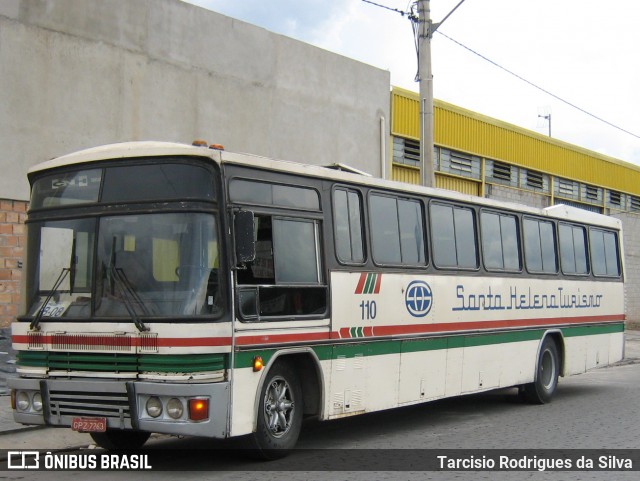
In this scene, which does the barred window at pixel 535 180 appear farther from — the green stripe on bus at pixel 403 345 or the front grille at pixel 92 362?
the front grille at pixel 92 362

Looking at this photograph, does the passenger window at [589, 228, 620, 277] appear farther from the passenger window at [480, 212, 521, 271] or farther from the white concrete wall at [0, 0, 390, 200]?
the white concrete wall at [0, 0, 390, 200]

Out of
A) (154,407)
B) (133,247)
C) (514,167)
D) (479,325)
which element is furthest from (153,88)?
(514,167)

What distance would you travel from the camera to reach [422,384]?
11.3 metres

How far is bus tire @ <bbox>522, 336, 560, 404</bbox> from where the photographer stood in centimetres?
1429

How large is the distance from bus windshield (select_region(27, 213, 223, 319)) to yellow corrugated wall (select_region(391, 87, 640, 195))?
1717cm

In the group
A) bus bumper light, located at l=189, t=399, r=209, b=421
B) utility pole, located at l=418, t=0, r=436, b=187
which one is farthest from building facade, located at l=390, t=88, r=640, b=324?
bus bumper light, located at l=189, t=399, r=209, b=421

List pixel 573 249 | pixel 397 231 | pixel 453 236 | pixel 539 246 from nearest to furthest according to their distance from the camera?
1. pixel 397 231
2. pixel 453 236
3. pixel 539 246
4. pixel 573 249

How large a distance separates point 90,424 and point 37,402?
739 millimetres

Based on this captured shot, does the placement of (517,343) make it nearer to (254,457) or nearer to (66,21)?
(254,457)

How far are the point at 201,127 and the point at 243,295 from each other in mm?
11264

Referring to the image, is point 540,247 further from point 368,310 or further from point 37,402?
point 37,402

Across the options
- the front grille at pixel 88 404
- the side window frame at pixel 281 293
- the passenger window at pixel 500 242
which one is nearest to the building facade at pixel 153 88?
the passenger window at pixel 500 242

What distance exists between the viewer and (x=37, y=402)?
8492 millimetres

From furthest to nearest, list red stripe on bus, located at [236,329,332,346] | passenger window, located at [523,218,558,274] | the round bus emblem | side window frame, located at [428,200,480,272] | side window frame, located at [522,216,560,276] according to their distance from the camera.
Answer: passenger window, located at [523,218,558,274] < side window frame, located at [522,216,560,276] < side window frame, located at [428,200,480,272] < the round bus emblem < red stripe on bus, located at [236,329,332,346]
